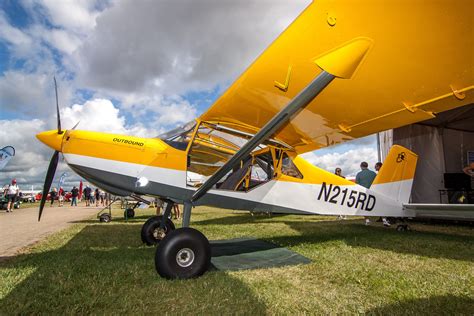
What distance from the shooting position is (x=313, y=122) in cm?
398

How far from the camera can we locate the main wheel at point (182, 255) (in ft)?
10.4

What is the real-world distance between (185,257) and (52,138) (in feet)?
8.13

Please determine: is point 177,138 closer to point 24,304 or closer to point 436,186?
point 24,304

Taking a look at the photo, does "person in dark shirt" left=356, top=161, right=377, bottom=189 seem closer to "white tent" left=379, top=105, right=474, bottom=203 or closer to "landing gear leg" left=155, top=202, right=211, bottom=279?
"white tent" left=379, top=105, right=474, bottom=203

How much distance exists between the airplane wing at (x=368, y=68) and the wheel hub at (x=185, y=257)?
1899 millimetres

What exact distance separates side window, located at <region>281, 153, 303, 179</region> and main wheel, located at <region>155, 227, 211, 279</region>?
2.12 m

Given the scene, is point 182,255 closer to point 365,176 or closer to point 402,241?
point 402,241

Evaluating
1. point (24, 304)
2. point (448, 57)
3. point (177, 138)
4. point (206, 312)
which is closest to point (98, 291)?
point (24, 304)

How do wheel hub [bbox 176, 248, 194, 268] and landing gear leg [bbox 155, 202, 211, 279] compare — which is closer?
landing gear leg [bbox 155, 202, 211, 279]

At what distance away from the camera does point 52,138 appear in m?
3.95

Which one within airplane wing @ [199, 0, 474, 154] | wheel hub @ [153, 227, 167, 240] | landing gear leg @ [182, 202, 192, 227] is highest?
airplane wing @ [199, 0, 474, 154]

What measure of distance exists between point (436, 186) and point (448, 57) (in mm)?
8558

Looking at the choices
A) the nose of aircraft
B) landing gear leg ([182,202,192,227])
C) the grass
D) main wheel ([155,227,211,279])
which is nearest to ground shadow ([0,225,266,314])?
the grass

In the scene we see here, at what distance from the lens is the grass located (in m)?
2.44
